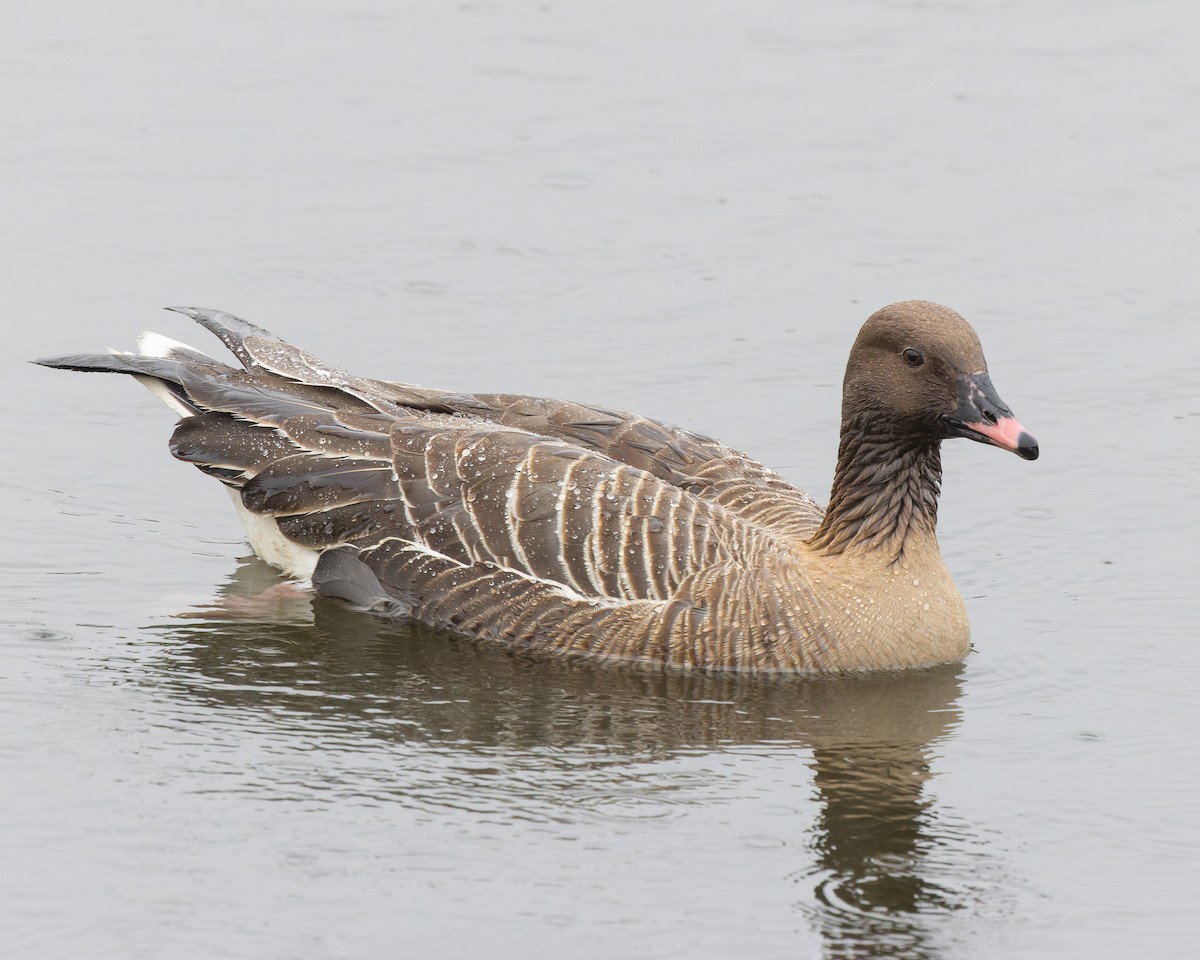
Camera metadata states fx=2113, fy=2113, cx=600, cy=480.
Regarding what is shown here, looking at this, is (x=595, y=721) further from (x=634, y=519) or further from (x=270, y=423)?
(x=270, y=423)

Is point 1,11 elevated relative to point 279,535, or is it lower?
elevated

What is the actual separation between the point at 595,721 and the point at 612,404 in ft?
13.7

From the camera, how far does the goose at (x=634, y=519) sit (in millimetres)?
11555

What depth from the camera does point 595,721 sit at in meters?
10.9

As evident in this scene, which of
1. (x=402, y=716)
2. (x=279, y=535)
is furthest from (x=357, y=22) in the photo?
(x=402, y=716)

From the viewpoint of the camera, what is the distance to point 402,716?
35.6 feet

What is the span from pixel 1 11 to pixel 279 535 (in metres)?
10.5

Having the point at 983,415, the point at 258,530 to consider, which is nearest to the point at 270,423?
the point at 258,530

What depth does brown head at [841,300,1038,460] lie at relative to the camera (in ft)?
36.7

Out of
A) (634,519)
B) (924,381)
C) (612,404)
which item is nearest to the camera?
(924,381)

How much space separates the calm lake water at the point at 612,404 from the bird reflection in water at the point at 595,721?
32 mm

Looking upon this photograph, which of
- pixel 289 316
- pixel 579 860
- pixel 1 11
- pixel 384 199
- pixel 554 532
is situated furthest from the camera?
pixel 1 11

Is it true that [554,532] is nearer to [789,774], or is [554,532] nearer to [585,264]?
[789,774]

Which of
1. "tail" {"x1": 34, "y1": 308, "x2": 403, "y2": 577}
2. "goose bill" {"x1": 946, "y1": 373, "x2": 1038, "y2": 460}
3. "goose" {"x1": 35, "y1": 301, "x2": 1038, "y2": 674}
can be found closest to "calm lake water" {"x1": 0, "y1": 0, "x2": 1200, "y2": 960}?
"goose" {"x1": 35, "y1": 301, "x2": 1038, "y2": 674}
